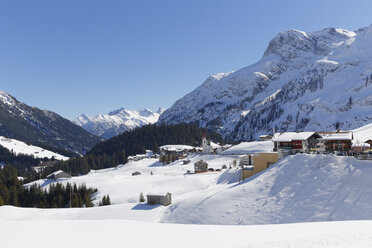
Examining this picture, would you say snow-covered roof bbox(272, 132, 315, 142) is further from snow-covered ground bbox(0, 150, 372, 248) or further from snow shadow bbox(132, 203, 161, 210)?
snow shadow bbox(132, 203, 161, 210)

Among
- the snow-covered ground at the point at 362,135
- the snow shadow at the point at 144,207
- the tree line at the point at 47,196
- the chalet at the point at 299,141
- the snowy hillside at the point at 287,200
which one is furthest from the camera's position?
the snow-covered ground at the point at 362,135

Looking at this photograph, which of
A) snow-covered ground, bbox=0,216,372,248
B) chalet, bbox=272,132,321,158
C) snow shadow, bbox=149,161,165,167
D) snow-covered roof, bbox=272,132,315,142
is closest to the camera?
snow-covered ground, bbox=0,216,372,248

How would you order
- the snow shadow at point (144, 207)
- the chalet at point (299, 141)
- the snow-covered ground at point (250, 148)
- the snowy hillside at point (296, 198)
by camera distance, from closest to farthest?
the snowy hillside at point (296, 198)
the snow shadow at point (144, 207)
the chalet at point (299, 141)
the snow-covered ground at point (250, 148)

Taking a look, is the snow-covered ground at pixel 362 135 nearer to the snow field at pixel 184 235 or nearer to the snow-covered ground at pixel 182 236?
the snow field at pixel 184 235

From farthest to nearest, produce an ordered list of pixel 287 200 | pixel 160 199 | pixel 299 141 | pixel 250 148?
pixel 250 148 → pixel 299 141 → pixel 160 199 → pixel 287 200

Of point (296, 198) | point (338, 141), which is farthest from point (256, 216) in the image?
point (338, 141)

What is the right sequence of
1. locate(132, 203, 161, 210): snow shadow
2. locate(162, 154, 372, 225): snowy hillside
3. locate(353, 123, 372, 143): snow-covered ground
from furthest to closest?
1. locate(353, 123, 372, 143): snow-covered ground
2. locate(132, 203, 161, 210): snow shadow
3. locate(162, 154, 372, 225): snowy hillside

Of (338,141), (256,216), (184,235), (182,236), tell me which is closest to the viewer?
(182,236)

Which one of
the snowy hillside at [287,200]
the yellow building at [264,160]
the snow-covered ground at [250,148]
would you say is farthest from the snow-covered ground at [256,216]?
the snow-covered ground at [250,148]

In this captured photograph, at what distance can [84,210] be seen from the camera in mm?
48875

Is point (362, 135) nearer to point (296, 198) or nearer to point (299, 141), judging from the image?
point (299, 141)

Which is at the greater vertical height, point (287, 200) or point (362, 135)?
point (362, 135)

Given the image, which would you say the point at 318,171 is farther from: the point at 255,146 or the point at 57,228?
the point at 255,146

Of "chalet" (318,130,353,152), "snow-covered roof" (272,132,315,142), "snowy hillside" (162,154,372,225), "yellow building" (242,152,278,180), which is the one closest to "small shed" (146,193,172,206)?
"snowy hillside" (162,154,372,225)
